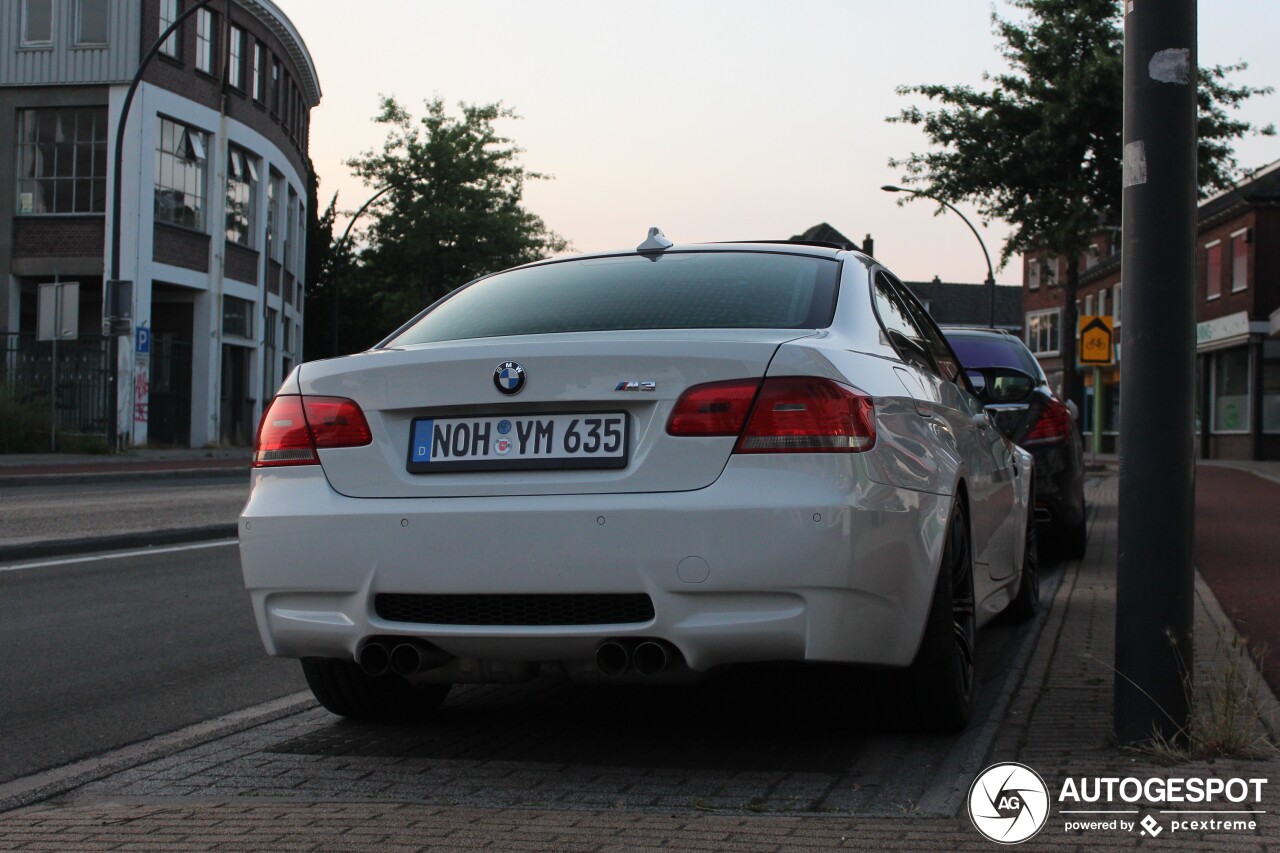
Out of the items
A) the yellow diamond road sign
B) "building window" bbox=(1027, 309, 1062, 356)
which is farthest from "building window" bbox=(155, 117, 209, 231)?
"building window" bbox=(1027, 309, 1062, 356)

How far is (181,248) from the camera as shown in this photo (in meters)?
35.4

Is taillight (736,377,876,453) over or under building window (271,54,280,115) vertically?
under

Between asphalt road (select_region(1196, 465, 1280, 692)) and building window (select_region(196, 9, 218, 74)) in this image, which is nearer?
asphalt road (select_region(1196, 465, 1280, 692))

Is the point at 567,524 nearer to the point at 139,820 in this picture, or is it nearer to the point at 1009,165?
the point at 139,820

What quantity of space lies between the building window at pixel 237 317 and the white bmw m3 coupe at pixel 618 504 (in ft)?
115

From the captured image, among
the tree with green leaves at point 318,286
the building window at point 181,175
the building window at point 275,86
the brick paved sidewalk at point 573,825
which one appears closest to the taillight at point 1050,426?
the brick paved sidewalk at point 573,825

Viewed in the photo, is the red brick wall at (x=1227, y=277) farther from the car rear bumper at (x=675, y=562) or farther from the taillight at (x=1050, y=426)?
the car rear bumper at (x=675, y=562)

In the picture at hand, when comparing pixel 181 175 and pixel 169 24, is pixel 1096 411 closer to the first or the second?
pixel 181 175

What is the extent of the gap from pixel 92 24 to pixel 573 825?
33.7 meters

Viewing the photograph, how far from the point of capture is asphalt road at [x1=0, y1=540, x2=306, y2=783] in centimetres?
532

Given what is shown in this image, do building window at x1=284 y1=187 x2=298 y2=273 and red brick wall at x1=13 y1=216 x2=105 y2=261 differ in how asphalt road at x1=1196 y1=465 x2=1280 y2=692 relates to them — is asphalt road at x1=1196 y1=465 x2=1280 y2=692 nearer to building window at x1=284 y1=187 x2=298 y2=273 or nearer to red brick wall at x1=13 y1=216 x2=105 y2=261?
red brick wall at x1=13 y1=216 x2=105 y2=261

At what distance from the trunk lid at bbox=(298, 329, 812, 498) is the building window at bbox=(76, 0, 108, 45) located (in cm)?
3231

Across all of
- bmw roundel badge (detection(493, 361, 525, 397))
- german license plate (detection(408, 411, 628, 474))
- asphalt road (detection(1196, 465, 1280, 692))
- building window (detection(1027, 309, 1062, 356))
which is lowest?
asphalt road (detection(1196, 465, 1280, 692))

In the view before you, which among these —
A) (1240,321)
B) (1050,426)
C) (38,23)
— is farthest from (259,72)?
(1050,426)
